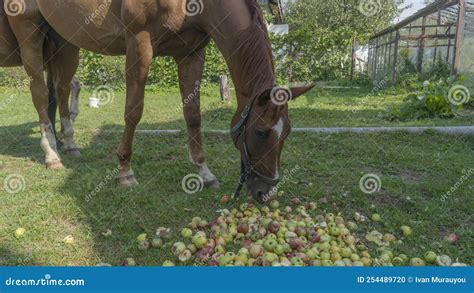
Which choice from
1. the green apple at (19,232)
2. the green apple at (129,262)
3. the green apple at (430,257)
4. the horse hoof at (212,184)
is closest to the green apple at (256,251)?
the green apple at (129,262)

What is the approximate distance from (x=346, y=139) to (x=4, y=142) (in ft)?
18.1

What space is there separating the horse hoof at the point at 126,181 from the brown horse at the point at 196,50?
1 cm

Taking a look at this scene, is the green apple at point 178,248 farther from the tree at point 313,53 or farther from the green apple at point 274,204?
the tree at point 313,53

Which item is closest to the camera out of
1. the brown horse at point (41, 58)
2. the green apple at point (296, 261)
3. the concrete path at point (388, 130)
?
the green apple at point (296, 261)

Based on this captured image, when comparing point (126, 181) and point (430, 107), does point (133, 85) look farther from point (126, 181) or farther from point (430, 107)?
point (430, 107)

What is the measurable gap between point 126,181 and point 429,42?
15.0m

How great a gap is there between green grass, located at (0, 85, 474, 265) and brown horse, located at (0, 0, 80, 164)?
Result: 41cm

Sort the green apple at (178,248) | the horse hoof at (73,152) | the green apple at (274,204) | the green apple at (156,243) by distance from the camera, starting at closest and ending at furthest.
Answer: the green apple at (178,248) < the green apple at (156,243) < the green apple at (274,204) < the horse hoof at (73,152)

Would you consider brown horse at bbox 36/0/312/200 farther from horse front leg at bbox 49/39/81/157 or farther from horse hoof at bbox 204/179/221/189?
horse front leg at bbox 49/39/81/157

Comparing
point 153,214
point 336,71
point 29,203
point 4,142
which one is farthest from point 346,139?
point 336,71

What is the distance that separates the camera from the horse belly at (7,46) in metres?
5.00

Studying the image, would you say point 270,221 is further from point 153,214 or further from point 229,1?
point 229,1

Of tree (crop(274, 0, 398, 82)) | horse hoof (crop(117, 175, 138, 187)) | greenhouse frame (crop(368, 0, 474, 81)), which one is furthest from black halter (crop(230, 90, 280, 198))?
tree (crop(274, 0, 398, 82))

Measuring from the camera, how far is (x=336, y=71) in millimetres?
18750
